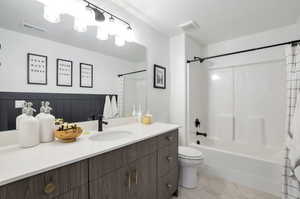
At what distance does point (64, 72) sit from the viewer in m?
1.24

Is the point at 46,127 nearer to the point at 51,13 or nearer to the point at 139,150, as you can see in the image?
the point at 139,150

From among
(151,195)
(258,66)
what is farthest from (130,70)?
(258,66)

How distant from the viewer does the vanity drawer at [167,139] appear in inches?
56.0

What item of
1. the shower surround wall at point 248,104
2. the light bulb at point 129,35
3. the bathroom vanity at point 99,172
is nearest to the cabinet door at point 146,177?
the bathroom vanity at point 99,172

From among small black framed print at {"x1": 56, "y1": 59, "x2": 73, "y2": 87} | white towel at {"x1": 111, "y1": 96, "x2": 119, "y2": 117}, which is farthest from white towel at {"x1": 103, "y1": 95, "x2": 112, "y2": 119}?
small black framed print at {"x1": 56, "y1": 59, "x2": 73, "y2": 87}

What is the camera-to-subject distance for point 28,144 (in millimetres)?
898

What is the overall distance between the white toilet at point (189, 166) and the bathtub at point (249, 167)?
1.41 ft

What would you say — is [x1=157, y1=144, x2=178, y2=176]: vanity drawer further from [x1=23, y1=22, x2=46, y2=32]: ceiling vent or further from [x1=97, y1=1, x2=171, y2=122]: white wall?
[x1=23, y1=22, x2=46, y2=32]: ceiling vent

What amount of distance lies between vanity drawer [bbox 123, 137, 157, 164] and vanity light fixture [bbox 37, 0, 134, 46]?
1140 mm

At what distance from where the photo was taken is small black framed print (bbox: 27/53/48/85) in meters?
1.05

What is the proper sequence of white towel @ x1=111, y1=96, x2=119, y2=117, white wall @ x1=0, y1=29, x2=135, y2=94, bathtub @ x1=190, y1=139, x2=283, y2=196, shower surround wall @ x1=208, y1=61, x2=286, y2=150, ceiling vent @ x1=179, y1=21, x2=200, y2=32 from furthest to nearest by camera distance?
shower surround wall @ x1=208, y1=61, x2=286, y2=150 → ceiling vent @ x1=179, y1=21, x2=200, y2=32 → bathtub @ x1=190, y1=139, x2=283, y2=196 → white towel @ x1=111, y1=96, x2=119, y2=117 → white wall @ x1=0, y1=29, x2=135, y2=94

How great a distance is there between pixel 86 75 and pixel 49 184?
96 cm

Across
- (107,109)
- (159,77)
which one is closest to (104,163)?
(107,109)

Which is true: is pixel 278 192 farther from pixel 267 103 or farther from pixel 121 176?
pixel 121 176
